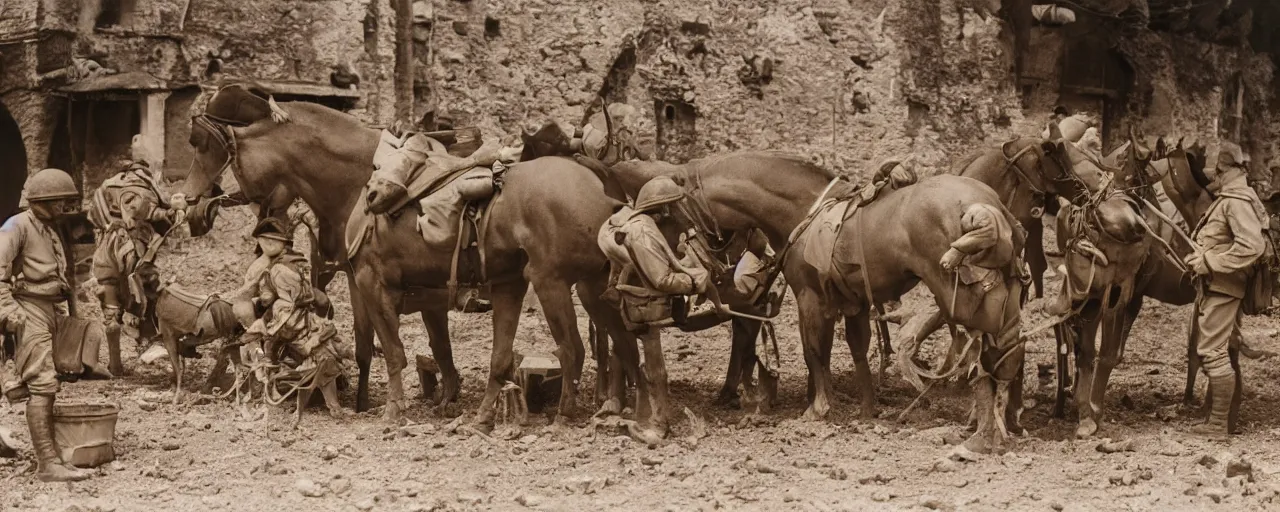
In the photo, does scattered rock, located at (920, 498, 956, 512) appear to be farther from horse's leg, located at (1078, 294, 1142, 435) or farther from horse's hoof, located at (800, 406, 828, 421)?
horse's leg, located at (1078, 294, 1142, 435)

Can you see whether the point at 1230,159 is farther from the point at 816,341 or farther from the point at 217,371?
the point at 217,371

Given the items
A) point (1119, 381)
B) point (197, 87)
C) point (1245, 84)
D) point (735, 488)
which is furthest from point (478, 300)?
point (1245, 84)

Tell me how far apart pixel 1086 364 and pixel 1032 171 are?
1355 millimetres

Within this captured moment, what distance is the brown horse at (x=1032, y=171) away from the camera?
1039cm

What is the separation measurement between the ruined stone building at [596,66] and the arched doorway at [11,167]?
123 centimetres

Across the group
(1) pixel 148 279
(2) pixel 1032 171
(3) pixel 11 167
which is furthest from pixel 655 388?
(3) pixel 11 167

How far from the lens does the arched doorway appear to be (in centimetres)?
1734

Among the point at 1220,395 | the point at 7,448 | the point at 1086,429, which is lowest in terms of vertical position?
the point at 7,448

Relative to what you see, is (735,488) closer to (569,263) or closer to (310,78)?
(569,263)

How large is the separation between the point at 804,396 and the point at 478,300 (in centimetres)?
242

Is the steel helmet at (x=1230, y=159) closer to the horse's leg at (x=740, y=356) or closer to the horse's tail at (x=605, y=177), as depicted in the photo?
the horse's leg at (x=740, y=356)

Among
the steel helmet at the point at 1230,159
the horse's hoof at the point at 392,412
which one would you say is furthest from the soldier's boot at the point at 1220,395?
the horse's hoof at the point at 392,412

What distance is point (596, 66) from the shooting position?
17797 mm

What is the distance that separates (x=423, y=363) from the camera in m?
11.0
